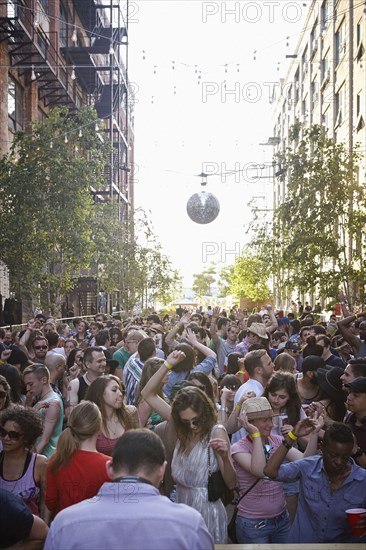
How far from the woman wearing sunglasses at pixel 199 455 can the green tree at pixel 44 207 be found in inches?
737

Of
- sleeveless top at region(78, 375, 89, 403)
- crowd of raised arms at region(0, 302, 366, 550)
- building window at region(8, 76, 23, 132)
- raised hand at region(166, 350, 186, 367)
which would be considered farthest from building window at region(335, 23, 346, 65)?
raised hand at region(166, 350, 186, 367)

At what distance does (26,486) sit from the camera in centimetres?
474

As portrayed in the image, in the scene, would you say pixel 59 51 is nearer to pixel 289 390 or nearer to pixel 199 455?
pixel 289 390

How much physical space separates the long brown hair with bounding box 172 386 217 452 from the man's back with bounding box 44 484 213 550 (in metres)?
1.94

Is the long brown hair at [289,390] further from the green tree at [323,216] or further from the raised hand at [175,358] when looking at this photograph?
the green tree at [323,216]

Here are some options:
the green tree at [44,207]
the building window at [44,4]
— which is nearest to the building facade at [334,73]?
the green tree at [44,207]

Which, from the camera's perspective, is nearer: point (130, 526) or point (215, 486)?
point (130, 526)

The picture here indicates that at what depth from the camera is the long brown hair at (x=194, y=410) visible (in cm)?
482

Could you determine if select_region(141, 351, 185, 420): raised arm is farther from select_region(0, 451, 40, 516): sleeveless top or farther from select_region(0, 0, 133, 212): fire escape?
select_region(0, 0, 133, 212): fire escape

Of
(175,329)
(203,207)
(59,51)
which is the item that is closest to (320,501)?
(175,329)

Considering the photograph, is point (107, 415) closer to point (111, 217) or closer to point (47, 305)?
point (47, 305)

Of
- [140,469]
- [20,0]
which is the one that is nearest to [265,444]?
[140,469]

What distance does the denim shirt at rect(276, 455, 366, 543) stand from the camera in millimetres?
4598

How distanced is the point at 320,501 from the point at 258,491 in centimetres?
55
